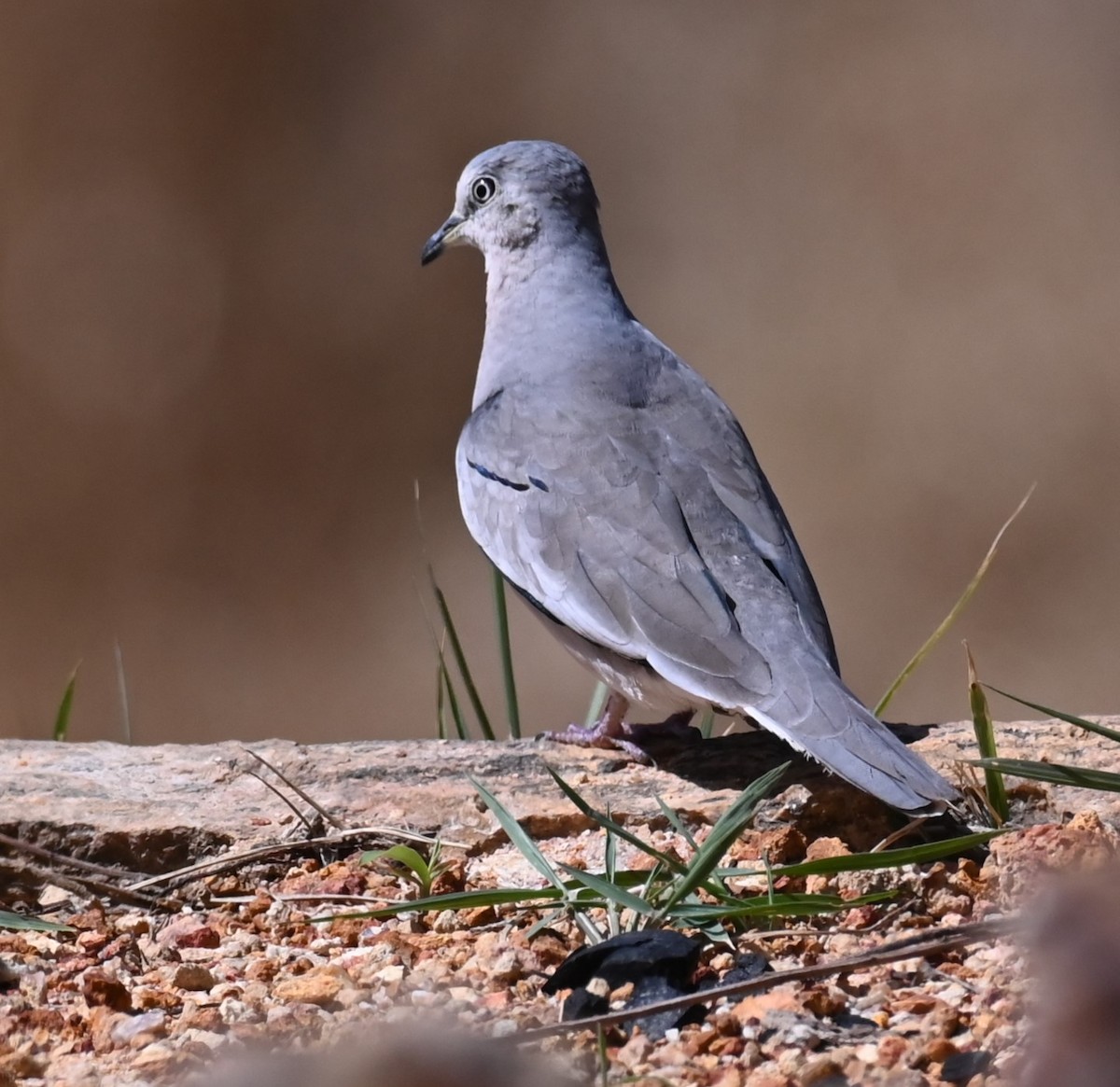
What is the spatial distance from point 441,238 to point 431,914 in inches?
123

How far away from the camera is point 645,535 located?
12.0ft

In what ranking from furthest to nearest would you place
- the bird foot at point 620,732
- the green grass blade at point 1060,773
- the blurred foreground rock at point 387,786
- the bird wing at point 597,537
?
the bird foot at point 620,732, the bird wing at point 597,537, the blurred foreground rock at point 387,786, the green grass blade at point 1060,773

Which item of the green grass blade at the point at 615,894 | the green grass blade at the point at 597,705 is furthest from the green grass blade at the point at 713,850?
the green grass blade at the point at 597,705

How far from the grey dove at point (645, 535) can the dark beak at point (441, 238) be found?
601mm

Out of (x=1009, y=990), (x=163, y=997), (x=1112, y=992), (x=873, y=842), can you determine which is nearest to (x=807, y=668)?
(x=873, y=842)

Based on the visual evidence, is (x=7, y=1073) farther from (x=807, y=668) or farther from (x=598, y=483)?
(x=598, y=483)

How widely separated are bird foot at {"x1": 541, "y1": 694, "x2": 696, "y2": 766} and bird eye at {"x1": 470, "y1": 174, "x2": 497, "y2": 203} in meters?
2.06

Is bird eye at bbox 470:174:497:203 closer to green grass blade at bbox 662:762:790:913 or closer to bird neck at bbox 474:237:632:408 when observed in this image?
bird neck at bbox 474:237:632:408

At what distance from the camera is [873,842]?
128 inches

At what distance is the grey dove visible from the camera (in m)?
3.24

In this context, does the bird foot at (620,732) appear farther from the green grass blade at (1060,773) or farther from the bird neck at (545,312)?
the green grass blade at (1060,773)

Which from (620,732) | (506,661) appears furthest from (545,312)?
(620,732)

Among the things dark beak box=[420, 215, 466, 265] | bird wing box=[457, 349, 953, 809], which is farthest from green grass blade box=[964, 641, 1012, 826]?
dark beak box=[420, 215, 466, 265]

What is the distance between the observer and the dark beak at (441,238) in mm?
5348
